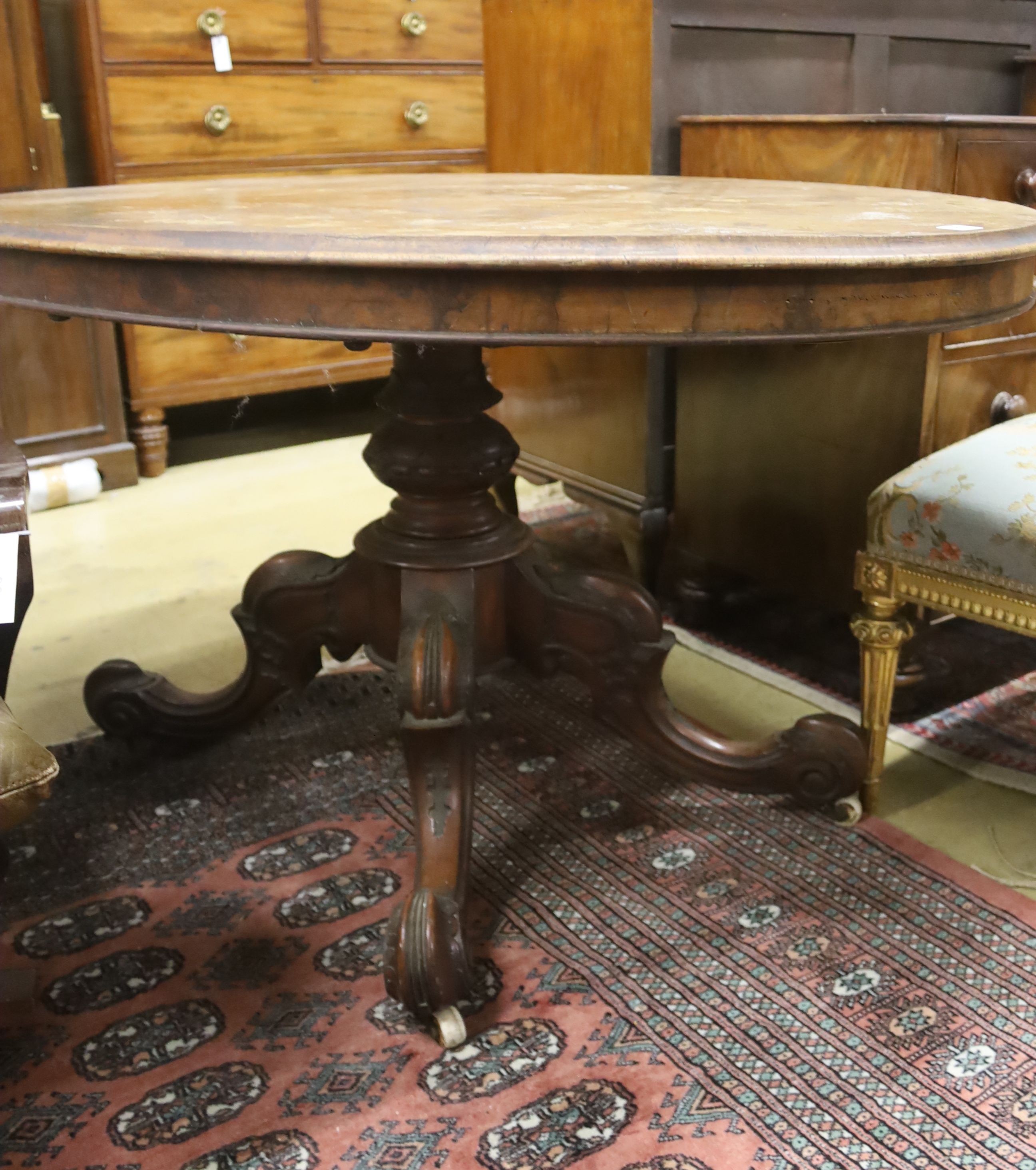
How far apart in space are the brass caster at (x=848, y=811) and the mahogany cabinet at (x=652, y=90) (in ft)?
1.62

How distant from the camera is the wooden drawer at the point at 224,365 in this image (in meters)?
2.87

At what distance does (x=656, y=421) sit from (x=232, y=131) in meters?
1.47

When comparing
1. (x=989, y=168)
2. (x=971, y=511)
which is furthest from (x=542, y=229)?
(x=989, y=168)

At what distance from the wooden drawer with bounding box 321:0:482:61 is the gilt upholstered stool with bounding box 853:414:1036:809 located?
2139 mm

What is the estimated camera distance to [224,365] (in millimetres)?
2973

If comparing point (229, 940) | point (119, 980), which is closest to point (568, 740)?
point (229, 940)

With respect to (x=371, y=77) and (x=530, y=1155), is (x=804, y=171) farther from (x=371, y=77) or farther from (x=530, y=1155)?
(x=371, y=77)

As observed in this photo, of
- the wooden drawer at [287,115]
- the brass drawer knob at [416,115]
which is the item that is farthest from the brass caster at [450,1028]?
the brass drawer knob at [416,115]

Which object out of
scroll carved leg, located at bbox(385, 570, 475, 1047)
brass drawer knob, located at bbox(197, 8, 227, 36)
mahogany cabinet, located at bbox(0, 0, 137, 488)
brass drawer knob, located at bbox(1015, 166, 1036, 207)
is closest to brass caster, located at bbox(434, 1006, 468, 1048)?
scroll carved leg, located at bbox(385, 570, 475, 1047)

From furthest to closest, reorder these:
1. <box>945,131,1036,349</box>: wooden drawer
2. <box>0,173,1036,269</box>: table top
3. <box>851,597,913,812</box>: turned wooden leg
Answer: <box>945,131,1036,349</box>: wooden drawer < <box>851,597,913,812</box>: turned wooden leg < <box>0,173,1036,269</box>: table top

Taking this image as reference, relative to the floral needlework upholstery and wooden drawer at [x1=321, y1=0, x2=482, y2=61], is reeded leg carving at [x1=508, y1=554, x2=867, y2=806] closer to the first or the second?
the floral needlework upholstery

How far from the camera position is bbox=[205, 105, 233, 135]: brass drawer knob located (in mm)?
2797

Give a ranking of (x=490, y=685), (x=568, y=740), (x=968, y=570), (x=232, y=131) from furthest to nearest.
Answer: (x=232, y=131)
(x=490, y=685)
(x=568, y=740)
(x=968, y=570)

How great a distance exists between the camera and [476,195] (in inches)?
48.4
